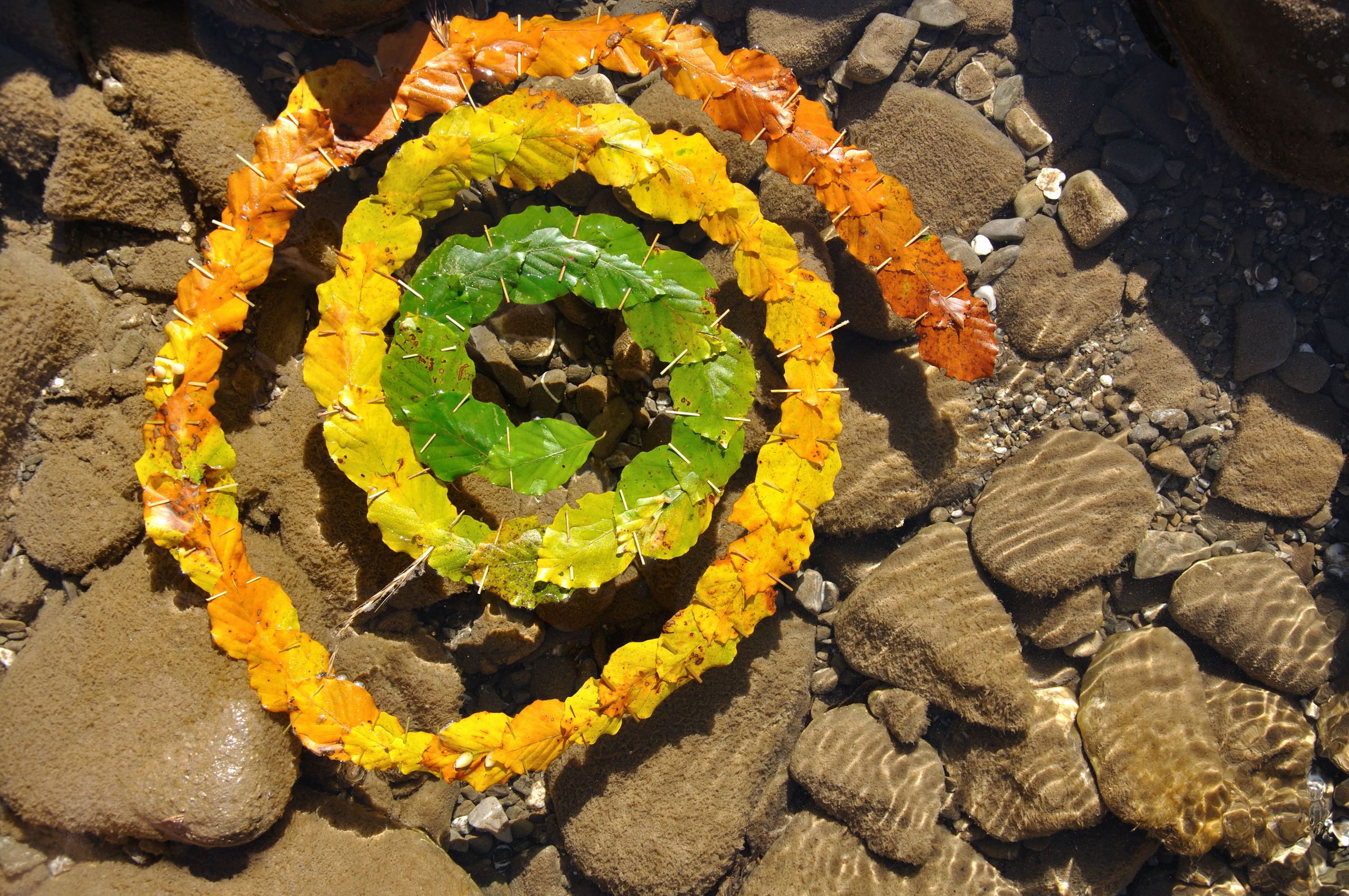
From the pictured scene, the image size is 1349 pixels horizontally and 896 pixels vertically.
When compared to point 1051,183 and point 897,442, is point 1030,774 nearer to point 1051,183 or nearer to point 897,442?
point 897,442

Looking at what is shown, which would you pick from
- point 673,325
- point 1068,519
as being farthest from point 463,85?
point 1068,519

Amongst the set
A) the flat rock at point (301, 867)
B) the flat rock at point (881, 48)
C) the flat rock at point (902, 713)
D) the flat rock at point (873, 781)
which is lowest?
the flat rock at point (301, 867)

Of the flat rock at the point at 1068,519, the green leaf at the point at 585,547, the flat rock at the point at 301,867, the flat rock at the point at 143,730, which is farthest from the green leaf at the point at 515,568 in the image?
the flat rock at the point at 1068,519

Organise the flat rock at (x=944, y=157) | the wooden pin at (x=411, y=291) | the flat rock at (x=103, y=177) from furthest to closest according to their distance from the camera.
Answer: the flat rock at (x=944, y=157)
the flat rock at (x=103, y=177)
the wooden pin at (x=411, y=291)

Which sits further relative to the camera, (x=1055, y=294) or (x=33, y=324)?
(x=1055, y=294)

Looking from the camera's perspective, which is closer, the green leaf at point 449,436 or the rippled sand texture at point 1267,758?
the green leaf at point 449,436

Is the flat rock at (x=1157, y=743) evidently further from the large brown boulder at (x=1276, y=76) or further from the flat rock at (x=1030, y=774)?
the large brown boulder at (x=1276, y=76)

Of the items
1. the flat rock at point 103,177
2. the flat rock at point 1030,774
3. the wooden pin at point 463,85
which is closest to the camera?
the flat rock at point 103,177
